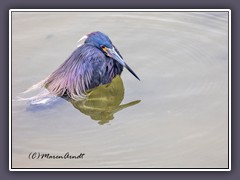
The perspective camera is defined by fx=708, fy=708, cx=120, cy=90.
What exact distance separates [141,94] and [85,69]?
55 centimetres

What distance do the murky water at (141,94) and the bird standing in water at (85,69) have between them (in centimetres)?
14

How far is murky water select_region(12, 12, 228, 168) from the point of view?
5.75 m

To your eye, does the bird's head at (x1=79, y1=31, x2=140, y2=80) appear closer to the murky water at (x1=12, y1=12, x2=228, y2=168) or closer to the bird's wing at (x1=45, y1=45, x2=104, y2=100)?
the bird's wing at (x1=45, y1=45, x2=104, y2=100)

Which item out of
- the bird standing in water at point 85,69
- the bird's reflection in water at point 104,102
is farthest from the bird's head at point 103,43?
the bird's reflection in water at point 104,102

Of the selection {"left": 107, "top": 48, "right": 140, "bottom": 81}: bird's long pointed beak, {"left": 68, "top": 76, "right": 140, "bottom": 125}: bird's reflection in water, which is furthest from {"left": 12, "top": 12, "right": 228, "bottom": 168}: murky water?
{"left": 107, "top": 48, "right": 140, "bottom": 81}: bird's long pointed beak

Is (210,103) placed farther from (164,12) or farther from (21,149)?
(21,149)

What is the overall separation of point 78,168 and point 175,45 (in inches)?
69.1

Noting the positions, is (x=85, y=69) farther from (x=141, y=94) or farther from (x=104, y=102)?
(x=141, y=94)

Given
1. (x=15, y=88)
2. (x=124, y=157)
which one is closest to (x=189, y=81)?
(x=124, y=157)

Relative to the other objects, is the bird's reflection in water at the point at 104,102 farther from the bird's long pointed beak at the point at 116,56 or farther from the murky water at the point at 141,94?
the bird's long pointed beak at the point at 116,56

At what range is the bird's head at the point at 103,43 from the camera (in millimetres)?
6371

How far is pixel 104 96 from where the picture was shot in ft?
21.1

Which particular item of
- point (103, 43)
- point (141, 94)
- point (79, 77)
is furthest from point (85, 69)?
point (141, 94)

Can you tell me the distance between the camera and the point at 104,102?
638 cm
